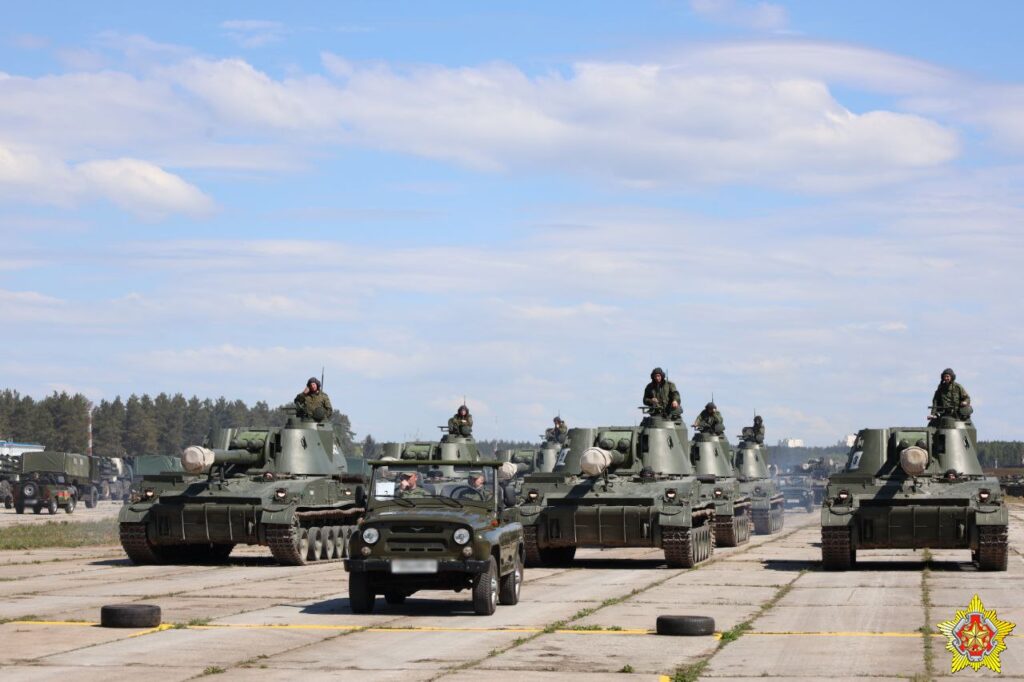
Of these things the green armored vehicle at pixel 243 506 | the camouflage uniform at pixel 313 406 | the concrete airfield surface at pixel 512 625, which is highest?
the camouflage uniform at pixel 313 406

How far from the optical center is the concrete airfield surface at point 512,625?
48.6 ft

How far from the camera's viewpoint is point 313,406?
3509cm

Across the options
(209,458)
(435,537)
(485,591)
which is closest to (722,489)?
(209,458)

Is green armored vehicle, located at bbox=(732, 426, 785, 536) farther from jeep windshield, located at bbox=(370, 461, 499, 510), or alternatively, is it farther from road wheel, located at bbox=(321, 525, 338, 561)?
jeep windshield, located at bbox=(370, 461, 499, 510)

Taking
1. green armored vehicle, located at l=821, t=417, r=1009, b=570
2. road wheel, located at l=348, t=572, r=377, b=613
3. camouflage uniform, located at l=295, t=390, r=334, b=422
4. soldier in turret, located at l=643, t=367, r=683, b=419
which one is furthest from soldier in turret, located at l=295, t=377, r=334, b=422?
road wheel, located at l=348, t=572, r=377, b=613

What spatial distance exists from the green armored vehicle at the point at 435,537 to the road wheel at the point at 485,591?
0.01 metres

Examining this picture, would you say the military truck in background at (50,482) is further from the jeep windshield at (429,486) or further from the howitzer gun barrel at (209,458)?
the jeep windshield at (429,486)

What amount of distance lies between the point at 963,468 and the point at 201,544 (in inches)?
570

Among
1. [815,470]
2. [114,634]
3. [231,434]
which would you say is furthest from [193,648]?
[815,470]

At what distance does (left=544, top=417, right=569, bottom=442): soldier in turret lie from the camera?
6047cm

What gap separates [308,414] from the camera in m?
34.8

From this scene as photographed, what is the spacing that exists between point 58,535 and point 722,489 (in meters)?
17.8

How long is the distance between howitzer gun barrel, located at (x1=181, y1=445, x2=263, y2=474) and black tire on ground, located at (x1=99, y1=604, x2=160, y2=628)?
35.8 ft

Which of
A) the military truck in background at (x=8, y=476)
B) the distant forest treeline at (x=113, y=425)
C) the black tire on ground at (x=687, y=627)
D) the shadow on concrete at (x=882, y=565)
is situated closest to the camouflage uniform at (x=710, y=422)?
the shadow on concrete at (x=882, y=565)
